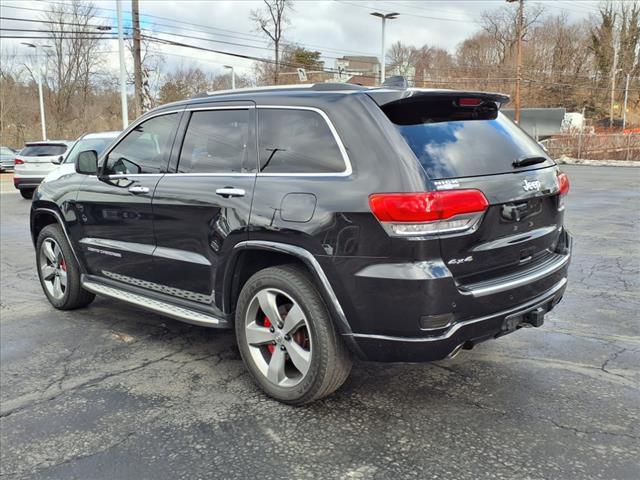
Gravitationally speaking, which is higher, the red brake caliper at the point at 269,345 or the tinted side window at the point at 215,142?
the tinted side window at the point at 215,142

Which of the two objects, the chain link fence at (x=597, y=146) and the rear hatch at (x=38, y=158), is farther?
the chain link fence at (x=597, y=146)

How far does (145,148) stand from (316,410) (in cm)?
242

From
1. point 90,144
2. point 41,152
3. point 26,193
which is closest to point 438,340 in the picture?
point 90,144

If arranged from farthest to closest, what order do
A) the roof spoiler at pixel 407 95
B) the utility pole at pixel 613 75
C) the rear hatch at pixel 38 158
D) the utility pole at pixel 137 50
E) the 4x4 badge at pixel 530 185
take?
the utility pole at pixel 613 75, the utility pole at pixel 137 50, the rear hatch at pixel 38 158, the 4x4 badge at pixel 530 185, the roof spoiler at pixel 407 95

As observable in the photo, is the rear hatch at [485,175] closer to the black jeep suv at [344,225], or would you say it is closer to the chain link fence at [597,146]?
the black jeep suv at [344,225]

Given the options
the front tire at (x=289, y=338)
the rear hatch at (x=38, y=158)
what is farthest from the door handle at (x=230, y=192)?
the rear hatch at (x=38, y=158)

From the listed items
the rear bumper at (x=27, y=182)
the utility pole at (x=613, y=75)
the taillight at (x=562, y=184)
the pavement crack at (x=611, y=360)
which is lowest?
the pavement crack at (x=611, y=360)

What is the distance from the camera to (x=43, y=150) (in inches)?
676

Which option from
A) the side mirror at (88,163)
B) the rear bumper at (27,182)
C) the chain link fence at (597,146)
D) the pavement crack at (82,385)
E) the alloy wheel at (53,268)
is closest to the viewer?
the pavement crack at (82,385)

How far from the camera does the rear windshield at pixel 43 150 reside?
55.5 feet

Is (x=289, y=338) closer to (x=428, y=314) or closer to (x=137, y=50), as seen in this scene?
(x=428, y=314)

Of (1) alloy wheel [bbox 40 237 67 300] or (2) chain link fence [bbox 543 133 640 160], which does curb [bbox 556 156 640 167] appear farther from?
(1) alloy wheel [bbox 40 237 67 300]

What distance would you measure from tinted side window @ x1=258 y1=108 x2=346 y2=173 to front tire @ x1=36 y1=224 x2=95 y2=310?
102 inches

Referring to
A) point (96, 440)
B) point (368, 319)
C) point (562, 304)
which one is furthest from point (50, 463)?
point (562, 304)
